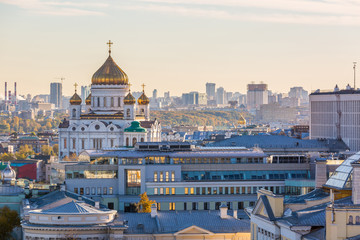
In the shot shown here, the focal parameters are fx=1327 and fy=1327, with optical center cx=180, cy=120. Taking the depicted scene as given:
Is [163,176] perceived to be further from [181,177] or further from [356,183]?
[356,183]

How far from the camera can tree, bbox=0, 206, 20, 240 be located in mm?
87938

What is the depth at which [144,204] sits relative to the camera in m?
98.2

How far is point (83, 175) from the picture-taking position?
107 m

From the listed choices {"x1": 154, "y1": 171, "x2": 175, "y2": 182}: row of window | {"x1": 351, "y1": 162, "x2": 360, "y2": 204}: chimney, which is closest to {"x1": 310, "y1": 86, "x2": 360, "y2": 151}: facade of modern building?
{"x1": 154, "y1": 171, "x2": 175, "y2": 182}: row of window

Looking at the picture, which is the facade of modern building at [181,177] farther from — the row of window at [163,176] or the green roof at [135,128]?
the green roof at [135,128]

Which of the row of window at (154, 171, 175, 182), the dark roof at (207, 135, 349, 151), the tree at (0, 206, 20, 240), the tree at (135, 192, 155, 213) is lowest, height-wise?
the tree at (0, 206, 20, 240)

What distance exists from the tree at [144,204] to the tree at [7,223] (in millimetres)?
11017

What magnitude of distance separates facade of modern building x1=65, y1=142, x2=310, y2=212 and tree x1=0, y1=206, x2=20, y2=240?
51.2 ft

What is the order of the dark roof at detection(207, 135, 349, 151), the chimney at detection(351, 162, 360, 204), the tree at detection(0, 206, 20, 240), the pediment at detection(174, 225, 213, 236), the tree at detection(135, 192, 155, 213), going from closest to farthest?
the chimney at detection(351, 162, 360, 204)
the pediment at detection(174, 225, 213, 236)
the tree at detection(0, 206, 20, 240)
the tree at detection(135, 192, 155, 213)
the dark roof at detection(207, 135, 349, 151)

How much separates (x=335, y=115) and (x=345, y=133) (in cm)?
468

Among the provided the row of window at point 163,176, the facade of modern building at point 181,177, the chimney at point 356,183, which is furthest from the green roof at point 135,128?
the chimney at point 356,183

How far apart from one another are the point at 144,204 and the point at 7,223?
13364mm

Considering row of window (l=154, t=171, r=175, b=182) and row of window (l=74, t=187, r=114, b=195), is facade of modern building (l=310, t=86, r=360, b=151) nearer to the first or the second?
row of window (l=154, t=171, r=175, b=182)

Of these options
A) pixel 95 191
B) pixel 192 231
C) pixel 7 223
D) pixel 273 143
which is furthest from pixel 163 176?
pixel 273 143
